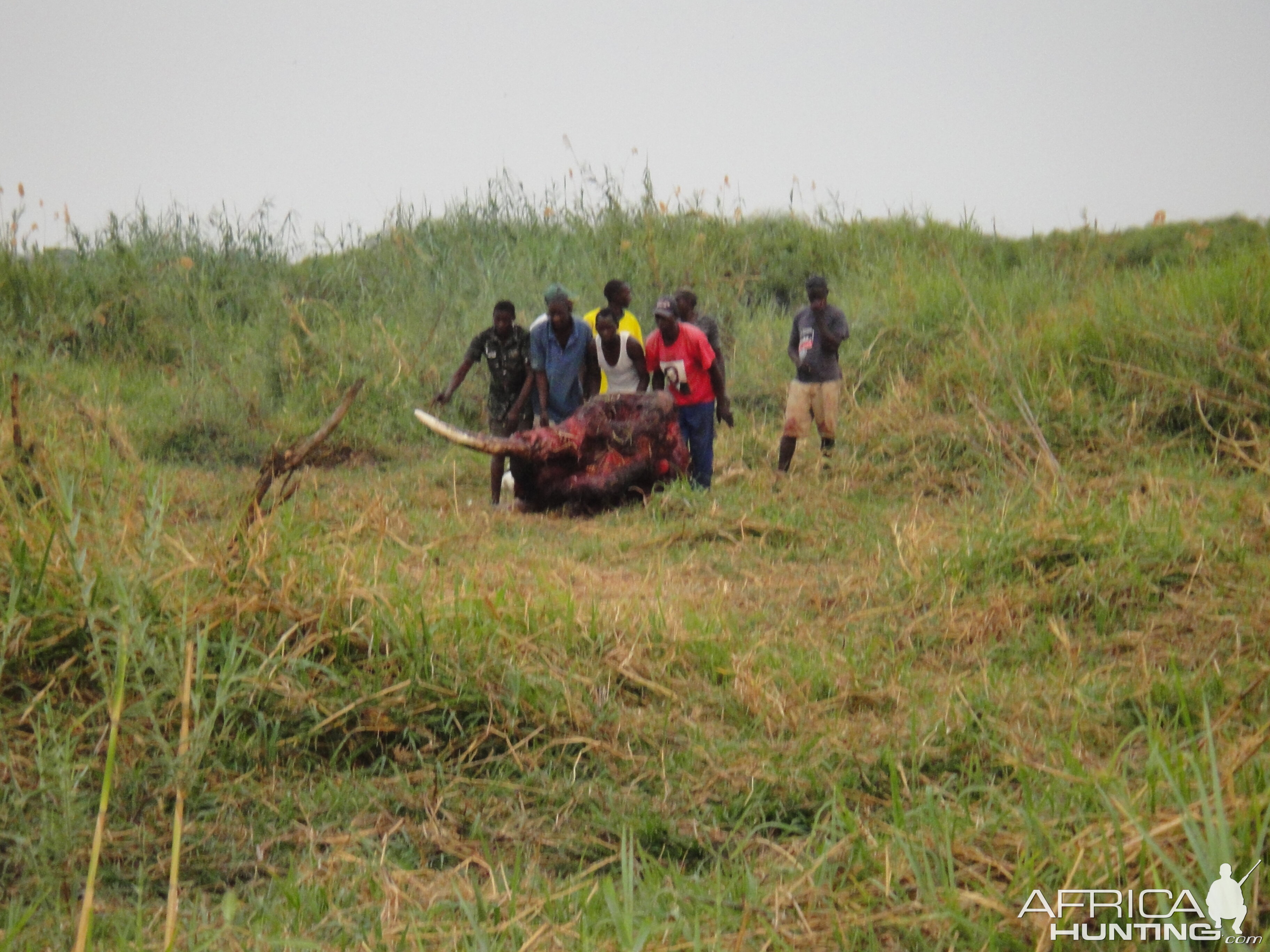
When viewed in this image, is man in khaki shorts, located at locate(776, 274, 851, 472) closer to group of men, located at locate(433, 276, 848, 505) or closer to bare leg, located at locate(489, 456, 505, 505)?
group of men, located at locate(433, 276, 848, 505)

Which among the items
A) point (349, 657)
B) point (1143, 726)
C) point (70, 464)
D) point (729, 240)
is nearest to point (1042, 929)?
point (1143, 726)

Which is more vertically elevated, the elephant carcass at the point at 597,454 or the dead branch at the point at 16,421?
the dead branch at the point at 16,421

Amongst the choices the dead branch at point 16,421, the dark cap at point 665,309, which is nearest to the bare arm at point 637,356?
the dark cap at point 665,309

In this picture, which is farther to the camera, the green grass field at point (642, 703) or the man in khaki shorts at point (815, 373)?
the man in khaki shorts at point (815, 373)

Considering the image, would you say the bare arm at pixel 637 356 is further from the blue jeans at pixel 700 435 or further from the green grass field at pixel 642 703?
the green grass field at pixel 642 703

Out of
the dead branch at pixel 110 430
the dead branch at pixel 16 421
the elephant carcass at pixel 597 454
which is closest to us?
the dead branch at pixel 16 421

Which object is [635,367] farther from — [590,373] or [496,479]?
[496,479]

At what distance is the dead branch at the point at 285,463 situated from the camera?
9.80 feet

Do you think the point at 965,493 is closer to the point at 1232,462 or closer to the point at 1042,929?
the point at 1232,462

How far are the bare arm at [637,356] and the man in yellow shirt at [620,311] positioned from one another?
0.06 meters

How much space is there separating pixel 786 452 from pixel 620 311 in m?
1.39

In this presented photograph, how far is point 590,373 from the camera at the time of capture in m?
7.72

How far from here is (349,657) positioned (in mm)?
3303

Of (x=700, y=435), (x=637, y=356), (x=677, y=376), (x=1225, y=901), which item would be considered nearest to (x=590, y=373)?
(x=637, y=356)
